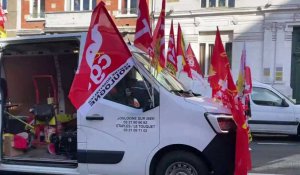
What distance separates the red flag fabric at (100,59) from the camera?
20.7 ft

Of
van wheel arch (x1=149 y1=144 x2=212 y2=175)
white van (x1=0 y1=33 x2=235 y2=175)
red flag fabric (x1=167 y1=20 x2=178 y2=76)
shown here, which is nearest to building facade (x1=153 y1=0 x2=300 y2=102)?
red flag fabric (x1=167 y1=20 x2=178 y2=76)

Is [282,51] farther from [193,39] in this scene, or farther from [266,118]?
[266,118]

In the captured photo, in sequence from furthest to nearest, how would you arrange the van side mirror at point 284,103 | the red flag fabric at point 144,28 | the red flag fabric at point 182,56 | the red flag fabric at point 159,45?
1. the van side mirror at point 284,103
2. the red flag fabric at point 182,56
3. the red flag fabric at point 144,28
4. the red flag fabric at point 159,45

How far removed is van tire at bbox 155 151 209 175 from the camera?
6.38 m

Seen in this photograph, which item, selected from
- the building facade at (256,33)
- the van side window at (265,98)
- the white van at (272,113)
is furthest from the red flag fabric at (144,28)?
the building facade at (256,33)

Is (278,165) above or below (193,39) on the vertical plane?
below

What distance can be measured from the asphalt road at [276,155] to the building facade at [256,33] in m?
7.95

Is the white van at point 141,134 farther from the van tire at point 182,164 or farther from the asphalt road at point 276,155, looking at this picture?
the asphalt road at point 276,155

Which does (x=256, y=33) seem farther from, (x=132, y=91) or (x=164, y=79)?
(x=132, y=91)

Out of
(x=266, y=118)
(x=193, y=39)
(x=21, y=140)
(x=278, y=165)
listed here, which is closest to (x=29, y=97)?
(x=21, y=140)

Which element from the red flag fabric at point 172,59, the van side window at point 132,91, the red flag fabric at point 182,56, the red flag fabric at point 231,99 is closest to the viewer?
the red flag fabric at point 231,99

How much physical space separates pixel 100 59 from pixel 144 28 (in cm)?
98

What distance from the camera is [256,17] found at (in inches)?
873

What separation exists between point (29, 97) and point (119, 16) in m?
15.9
